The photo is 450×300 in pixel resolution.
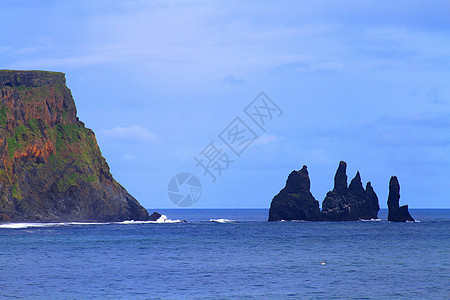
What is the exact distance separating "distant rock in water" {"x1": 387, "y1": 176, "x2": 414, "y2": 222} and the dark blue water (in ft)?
231

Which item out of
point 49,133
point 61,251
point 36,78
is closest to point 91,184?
point 49,133

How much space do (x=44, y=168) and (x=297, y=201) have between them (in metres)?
71.9

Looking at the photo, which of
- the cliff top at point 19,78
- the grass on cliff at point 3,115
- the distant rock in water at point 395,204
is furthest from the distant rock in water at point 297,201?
the cliff top at point 19,78

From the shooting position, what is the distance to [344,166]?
603 feet

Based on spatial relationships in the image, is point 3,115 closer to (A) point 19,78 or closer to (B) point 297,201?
(A) point 19,78

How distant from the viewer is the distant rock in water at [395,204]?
574ft

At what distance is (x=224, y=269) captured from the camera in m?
66.8

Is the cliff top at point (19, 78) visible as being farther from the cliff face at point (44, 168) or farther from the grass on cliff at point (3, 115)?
the grass on cliff at point (3, 115)

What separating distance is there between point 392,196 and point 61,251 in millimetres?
112366

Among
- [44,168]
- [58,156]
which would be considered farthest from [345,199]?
[44,168]

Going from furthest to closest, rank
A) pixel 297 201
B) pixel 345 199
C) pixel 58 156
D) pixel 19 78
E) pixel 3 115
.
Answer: pixel 19 78 < pixel 58 156 < pixel 345 199 < pixel 297 201 < pixel 3 115

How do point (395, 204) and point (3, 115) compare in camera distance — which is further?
point (395, 204)

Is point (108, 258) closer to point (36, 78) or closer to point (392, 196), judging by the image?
point (392, 196)

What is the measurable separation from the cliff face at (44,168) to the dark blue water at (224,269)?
7043 cm
